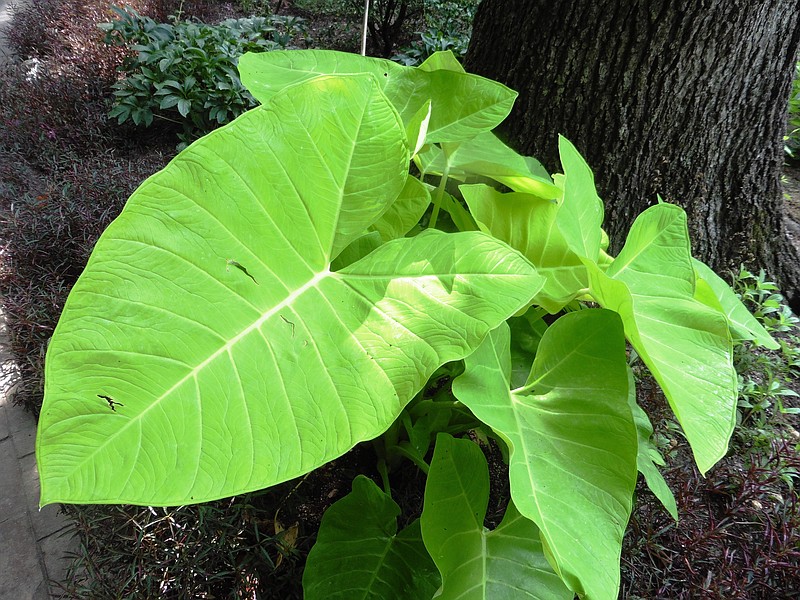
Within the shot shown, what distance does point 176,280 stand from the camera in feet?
2.00

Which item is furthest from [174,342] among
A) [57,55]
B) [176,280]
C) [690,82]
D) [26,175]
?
[57,55]

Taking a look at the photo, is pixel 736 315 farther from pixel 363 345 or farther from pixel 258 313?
pixel 258 313

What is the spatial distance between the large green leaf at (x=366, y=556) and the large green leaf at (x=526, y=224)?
1.94 feet

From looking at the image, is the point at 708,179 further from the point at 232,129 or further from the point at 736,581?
the point at 232,129

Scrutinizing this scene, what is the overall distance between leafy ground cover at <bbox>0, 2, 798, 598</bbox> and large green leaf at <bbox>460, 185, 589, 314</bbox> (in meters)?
0.50

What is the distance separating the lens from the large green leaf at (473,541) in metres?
0.80

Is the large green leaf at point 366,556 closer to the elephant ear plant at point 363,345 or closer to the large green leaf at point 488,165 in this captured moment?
the elephant ear plant at point 363,345

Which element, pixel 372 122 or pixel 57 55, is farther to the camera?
pixel 57 55

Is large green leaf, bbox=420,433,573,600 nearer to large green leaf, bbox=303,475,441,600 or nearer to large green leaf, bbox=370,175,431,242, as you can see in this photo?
large green leaf, bbox=303,475,441,600

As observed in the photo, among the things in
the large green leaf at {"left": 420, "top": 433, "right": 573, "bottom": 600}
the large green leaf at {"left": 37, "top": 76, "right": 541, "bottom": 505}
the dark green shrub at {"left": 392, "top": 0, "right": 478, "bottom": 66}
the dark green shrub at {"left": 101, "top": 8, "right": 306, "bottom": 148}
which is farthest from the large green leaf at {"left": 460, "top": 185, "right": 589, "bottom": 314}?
the dark green shrub at {"left": 392, "top": 0, "right": 478, "bottom": 66}

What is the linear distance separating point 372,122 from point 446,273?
0.24 m

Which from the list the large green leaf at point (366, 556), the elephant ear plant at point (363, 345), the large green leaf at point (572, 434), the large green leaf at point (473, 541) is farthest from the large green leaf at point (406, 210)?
the large green leaf at point (366, 556)

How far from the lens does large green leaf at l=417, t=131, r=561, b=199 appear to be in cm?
106

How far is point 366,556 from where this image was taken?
972mm
